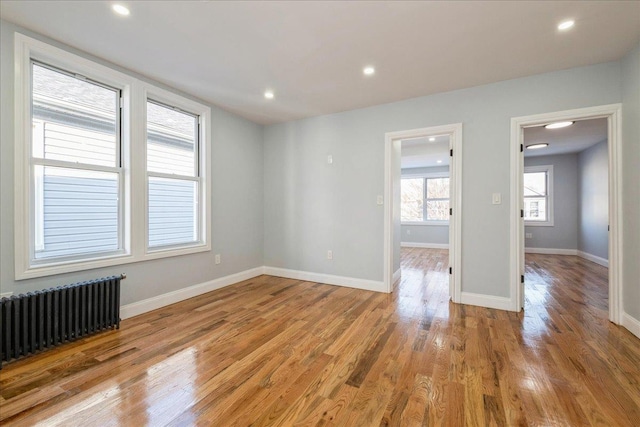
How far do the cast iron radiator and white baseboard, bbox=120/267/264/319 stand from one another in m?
0.28

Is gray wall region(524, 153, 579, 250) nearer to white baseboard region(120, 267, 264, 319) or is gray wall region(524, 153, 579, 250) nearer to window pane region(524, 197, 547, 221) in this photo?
window pane region(524, 197, 547, 221)

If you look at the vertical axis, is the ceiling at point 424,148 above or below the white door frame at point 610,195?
above

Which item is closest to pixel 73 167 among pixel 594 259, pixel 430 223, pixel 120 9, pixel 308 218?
pixel 120 9

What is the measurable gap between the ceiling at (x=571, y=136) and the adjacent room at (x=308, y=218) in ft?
7.82

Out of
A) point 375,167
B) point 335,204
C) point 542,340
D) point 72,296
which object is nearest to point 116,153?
point 72,296

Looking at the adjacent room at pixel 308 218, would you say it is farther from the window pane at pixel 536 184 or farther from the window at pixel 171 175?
the window pane at pixel 536 184

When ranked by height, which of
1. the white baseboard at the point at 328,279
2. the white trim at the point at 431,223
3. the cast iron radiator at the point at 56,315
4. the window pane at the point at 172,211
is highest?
the window pane at the point at 172,211

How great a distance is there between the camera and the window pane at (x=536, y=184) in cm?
711

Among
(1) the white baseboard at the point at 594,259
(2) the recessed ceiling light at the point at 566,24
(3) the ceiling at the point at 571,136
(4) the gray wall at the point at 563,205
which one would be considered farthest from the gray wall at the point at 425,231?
(2) the recessed ceiling light at the point at 566,24

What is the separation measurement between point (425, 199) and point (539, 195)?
112 inches

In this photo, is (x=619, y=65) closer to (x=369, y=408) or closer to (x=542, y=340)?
(x=542, y=340)

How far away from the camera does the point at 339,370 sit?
1.93 metres

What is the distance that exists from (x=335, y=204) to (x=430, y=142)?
301cm

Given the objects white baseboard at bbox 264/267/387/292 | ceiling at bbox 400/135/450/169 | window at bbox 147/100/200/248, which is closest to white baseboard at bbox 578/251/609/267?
ceiling at bbox 400/135/450/169
